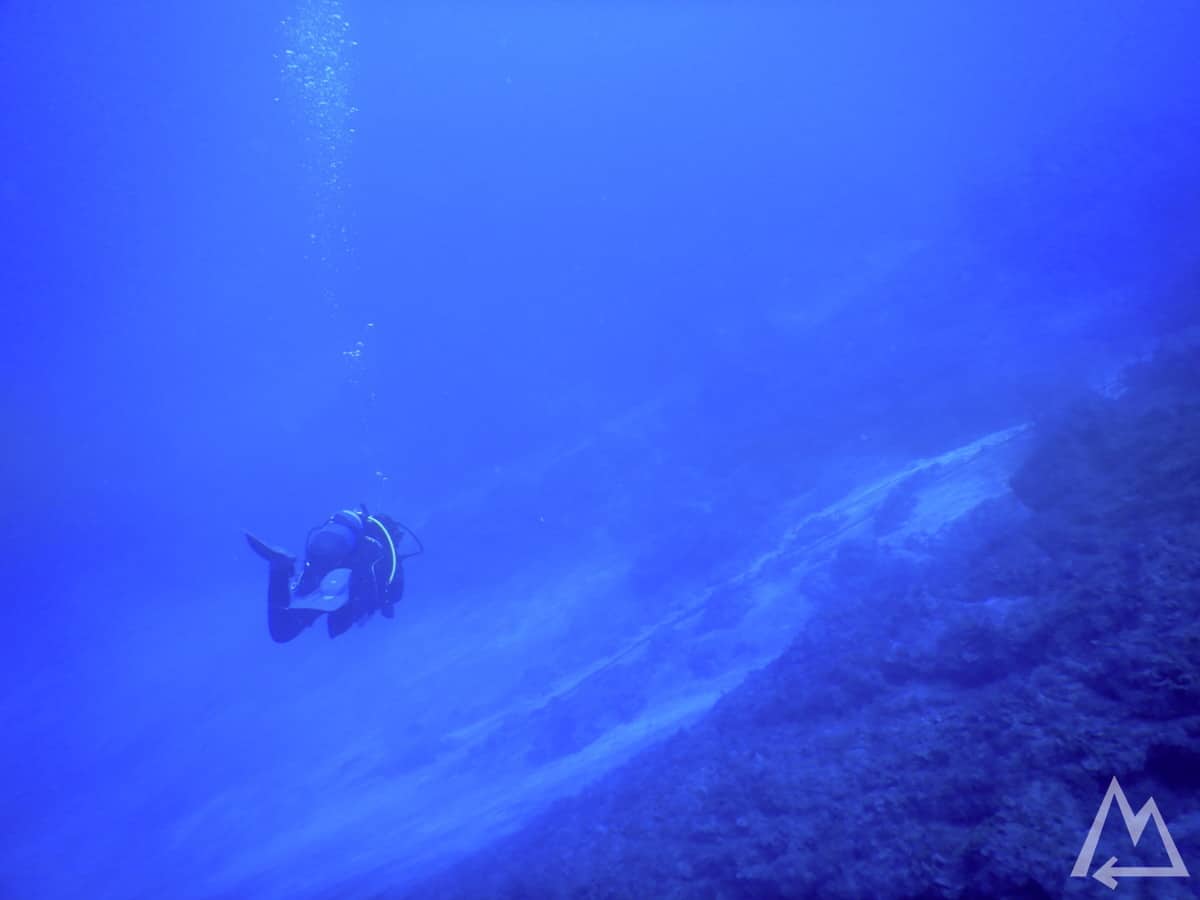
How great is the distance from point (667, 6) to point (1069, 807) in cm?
7431

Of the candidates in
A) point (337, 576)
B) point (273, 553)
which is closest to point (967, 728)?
point (337, 576)

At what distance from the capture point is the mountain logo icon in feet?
6.16

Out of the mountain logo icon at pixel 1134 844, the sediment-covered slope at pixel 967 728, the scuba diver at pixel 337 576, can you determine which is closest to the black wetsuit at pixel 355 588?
the scuba diver at pixel 337 576

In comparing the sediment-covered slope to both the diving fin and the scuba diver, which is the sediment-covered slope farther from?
the diving fin

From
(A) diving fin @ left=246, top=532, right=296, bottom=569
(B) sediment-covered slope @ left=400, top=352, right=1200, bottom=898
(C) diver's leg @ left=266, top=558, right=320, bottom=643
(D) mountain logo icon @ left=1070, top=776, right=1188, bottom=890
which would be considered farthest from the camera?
(A) diving fin @ left=246, top=532, right=296, bottom=569

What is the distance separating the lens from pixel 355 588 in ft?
19.8

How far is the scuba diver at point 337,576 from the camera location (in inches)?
227

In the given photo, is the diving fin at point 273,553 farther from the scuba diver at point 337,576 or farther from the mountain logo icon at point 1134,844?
the mountain logo icon at point 1134,844

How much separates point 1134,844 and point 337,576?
573cm

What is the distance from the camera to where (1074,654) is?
3.07 m

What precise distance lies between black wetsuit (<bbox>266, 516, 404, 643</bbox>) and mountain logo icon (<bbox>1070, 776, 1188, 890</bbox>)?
5297mm

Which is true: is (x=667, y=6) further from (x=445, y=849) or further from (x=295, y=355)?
(x=445, y=849)

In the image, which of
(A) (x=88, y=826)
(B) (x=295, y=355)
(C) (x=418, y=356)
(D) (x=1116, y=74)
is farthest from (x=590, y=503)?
(B) (x=295, y=355)

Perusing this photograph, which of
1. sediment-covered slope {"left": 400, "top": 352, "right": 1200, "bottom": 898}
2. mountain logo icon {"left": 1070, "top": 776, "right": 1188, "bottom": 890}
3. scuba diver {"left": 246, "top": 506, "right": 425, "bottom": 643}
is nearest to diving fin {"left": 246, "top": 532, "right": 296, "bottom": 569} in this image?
scuba diver {"left": 246, "top": 506, "right": 425, "bottom": 643}
